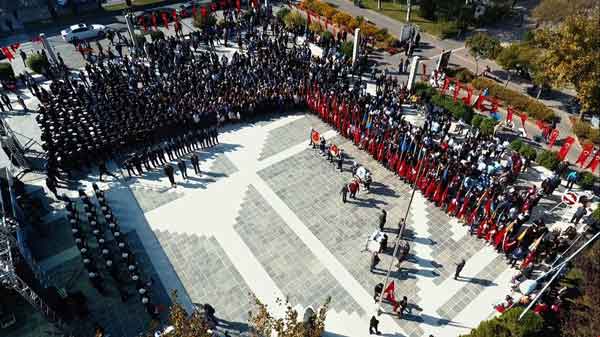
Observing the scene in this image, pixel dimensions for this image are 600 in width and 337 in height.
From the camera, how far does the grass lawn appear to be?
4034 centimetres

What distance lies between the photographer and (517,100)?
99.0 ft

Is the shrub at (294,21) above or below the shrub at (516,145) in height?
above

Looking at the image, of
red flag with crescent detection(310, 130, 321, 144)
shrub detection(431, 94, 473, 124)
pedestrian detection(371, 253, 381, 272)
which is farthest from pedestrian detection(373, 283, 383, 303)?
shrub detection(431, 94, 473, 124)

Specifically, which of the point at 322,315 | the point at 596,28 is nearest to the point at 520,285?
the point at 322,315

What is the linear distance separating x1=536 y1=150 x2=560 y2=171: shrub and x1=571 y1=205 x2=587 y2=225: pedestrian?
A: 3.92 m

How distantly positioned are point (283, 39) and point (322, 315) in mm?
30655

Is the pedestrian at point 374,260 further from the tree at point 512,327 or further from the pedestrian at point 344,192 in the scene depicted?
the tree at point 512,327

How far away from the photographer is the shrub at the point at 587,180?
897 inches

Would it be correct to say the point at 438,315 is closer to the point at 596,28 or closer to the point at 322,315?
the point at 322,315

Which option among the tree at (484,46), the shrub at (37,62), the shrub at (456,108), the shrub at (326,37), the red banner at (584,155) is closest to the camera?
the red banner at (584,155)

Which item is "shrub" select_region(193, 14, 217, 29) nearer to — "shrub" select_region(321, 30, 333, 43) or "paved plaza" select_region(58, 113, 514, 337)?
"shrub" select_region(321, 30, 333, 43)

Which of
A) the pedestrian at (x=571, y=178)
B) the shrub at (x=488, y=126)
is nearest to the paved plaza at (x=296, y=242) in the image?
the pedestrian at (x=571, y=178)

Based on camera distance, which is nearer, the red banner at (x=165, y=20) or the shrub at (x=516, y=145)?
the shrub at (x=516, y=145)

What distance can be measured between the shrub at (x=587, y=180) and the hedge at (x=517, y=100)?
23.4 feet
